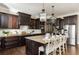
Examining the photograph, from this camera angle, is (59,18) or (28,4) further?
(59,18)

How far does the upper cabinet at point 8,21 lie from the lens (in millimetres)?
1533

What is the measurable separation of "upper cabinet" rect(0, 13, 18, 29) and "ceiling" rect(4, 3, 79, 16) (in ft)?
0.62

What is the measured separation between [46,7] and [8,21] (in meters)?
0.81

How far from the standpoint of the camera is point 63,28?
1955mm

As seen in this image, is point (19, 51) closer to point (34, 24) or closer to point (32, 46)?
point (32, 46)

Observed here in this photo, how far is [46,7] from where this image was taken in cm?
172

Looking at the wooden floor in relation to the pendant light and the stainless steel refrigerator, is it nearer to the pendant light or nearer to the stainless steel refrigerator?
the stainless steel refrigerator

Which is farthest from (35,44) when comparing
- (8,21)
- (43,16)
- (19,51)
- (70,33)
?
(70,33)

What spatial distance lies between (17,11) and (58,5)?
843 mm

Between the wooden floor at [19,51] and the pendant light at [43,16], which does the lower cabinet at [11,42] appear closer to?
the wooden floor at [19,51]

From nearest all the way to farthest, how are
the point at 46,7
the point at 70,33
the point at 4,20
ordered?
the point at 4,20
the point at 46,7
the point at 70,33
